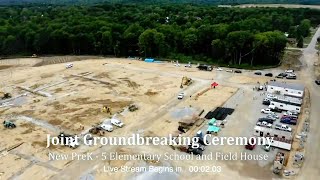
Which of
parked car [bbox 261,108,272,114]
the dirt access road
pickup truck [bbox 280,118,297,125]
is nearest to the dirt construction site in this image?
parked car [bbox 261,108,272,114]

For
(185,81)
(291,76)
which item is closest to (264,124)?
(185,81)

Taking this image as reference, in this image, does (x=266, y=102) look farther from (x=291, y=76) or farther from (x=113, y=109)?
(x=113, y=109)

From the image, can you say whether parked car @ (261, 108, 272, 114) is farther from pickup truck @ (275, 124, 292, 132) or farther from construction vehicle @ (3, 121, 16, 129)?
construction vehicle @ (3, 121, 16, 129)

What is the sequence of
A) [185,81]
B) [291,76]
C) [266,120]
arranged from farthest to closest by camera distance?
1. [291,76]
2. [185,81]
3. [266,120]

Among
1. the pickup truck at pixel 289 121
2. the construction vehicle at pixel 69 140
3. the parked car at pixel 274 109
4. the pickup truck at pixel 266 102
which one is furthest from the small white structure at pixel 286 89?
the construction vehicle at pixel 69 140

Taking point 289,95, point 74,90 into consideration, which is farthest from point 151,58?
point 289,95

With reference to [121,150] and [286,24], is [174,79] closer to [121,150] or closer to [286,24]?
[121,150]
